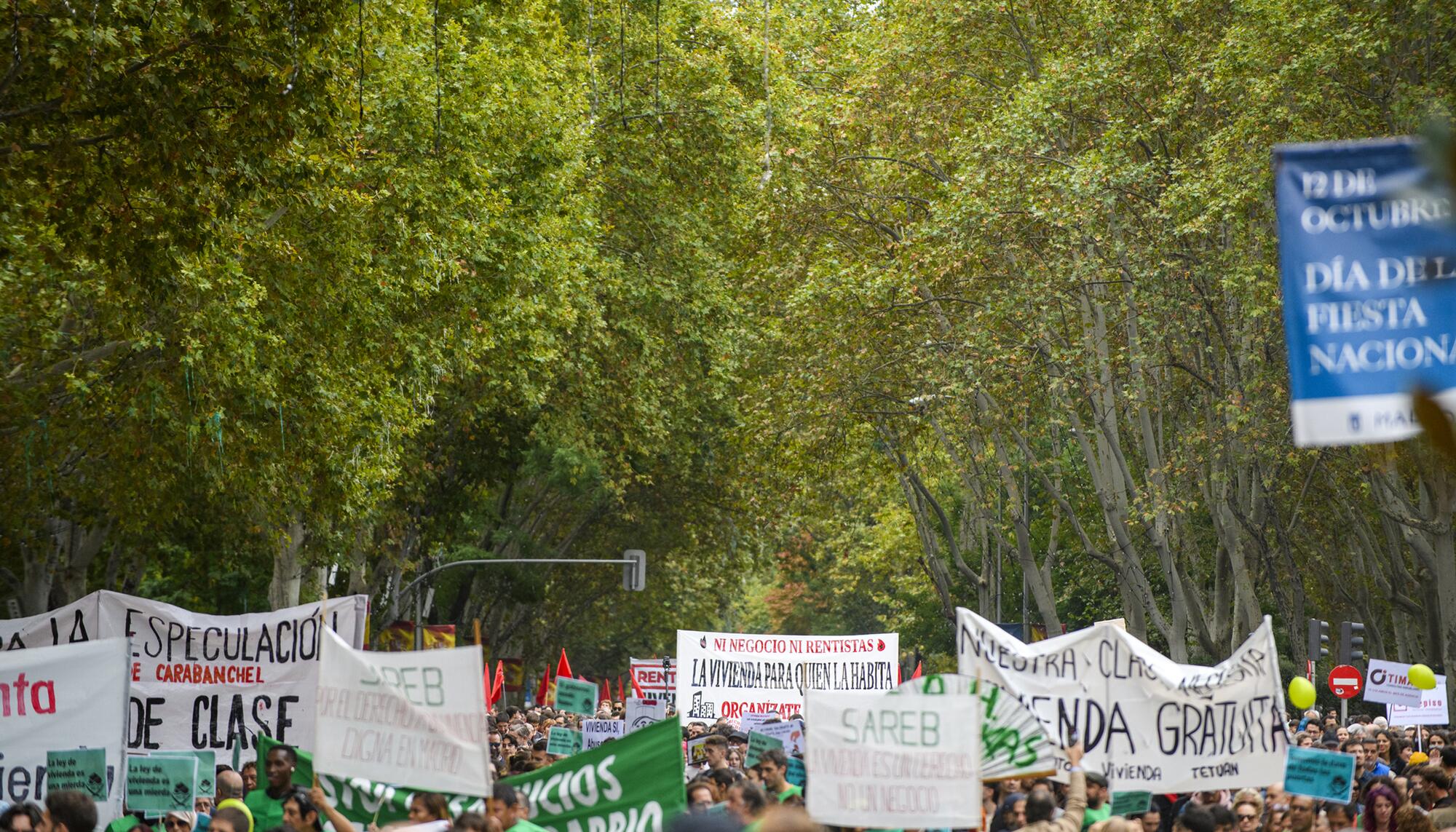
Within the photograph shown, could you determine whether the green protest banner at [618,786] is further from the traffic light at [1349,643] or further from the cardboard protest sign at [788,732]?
the traffic light at [1349,643]

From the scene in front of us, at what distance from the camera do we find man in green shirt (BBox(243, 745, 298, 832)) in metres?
9.37

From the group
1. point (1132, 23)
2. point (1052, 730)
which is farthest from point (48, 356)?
point (1132, 23)

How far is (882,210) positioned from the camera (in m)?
29.7

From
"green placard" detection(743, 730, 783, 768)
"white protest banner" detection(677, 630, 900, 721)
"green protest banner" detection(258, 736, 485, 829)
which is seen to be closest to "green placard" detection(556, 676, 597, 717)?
"white protest banner" detection(677, 630, 900, 721)

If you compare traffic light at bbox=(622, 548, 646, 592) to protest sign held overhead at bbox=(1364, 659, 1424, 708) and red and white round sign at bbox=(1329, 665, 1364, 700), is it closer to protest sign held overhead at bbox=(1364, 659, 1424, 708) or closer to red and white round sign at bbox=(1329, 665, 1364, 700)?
red and white round sign at bbox=(1329, 665, 1364, 700)

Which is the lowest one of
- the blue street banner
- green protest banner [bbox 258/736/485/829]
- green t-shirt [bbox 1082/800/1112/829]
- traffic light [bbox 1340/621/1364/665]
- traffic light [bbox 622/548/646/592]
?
green t-shirt [bbox 1082/800/1112/829]

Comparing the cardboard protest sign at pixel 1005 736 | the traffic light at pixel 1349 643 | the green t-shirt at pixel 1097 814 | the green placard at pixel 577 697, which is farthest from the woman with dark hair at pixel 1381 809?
the traffic light at pixel 1349 643

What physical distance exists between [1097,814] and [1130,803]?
1.22 ft

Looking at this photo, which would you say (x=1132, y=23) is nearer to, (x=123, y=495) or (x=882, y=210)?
(x=882, y=210)

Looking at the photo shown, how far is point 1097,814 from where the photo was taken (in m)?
9.51

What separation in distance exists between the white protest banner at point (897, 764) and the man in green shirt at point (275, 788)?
2989mm

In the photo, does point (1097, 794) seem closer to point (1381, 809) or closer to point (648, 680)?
point (1381, 809)

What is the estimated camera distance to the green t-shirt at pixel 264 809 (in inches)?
366

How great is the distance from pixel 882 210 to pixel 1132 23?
645 centimetres
